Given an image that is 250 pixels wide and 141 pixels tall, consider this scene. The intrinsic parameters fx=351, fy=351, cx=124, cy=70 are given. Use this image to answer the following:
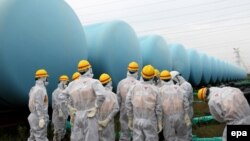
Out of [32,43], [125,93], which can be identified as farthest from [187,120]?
[32,43]

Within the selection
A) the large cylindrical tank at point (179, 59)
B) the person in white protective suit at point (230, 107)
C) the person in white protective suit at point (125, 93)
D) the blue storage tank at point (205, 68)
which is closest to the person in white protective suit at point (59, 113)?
the person in white protective suit at point (125, 93)

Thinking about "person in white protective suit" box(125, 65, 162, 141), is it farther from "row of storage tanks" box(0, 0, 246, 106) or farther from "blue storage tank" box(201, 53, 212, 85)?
"blue storage tank" box(201, 53, 212, 85)

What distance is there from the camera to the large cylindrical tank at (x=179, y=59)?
1682cm

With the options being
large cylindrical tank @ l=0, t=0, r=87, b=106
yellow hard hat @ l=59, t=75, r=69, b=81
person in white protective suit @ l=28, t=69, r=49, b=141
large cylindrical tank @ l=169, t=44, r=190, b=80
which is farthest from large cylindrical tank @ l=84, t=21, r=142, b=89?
large cylindrical tank @ l=169, t=44, r=190, b=80

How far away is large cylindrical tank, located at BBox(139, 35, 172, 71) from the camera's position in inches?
507

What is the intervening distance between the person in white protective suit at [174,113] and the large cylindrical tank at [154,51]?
617 cm

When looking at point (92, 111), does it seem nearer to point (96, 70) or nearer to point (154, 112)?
point (154, 112)

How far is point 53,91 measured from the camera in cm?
836

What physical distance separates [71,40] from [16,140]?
2.65 m

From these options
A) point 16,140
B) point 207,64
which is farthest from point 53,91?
point 207,64

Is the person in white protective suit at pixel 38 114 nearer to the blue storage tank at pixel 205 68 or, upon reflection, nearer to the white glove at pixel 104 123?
the white glove at pixel 104 123

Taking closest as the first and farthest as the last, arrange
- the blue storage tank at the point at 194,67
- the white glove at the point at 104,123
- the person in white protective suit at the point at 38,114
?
the white glove at the point at 104,123 → the person in white protective suit at the point at 38,114 → the blue storage tank at the point at 194,67

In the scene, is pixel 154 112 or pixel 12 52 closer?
A: pixel 154 112

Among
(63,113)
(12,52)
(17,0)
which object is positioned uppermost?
(17,0)
